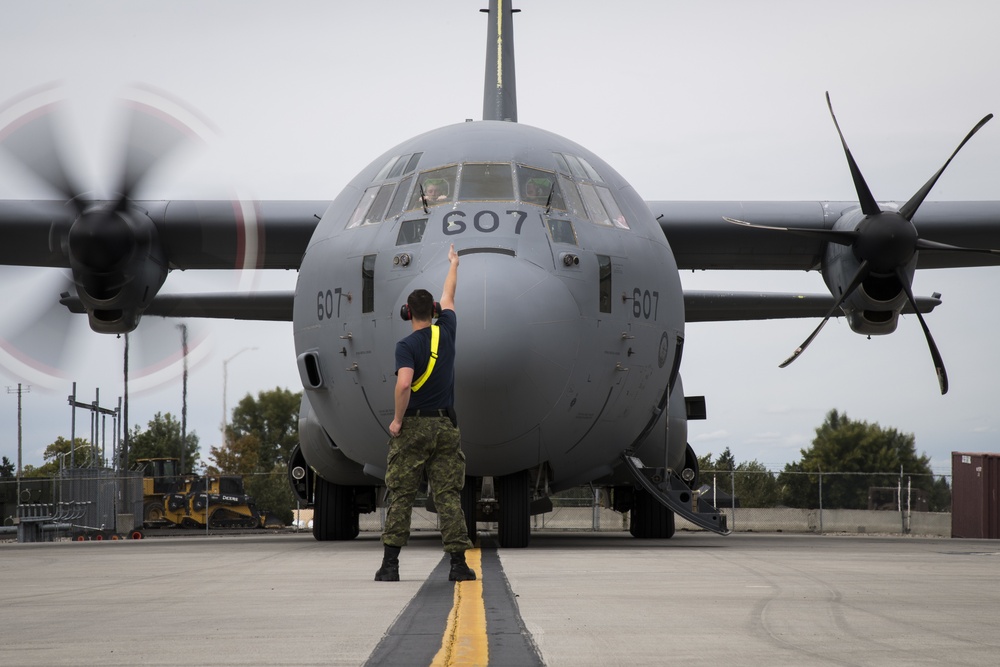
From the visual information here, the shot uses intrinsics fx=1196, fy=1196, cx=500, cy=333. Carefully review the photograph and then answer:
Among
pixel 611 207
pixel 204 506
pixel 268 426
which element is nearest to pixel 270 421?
pixel 268 426

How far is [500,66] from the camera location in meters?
17.0

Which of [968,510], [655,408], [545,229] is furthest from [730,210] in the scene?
[968,510]

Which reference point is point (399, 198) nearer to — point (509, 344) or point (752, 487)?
point (509, 344)

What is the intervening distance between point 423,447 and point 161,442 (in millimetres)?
84024

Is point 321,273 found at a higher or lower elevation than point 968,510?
higher

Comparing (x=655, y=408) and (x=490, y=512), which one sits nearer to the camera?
(x=490, y=512)

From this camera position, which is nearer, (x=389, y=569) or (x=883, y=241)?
(x=389, y=569)

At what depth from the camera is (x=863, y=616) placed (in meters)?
5.38

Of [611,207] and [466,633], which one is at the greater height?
[611,207]

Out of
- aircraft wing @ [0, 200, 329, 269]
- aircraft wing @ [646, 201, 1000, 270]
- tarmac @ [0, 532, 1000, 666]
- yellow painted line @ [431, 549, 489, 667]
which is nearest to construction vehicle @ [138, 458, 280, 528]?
aircraft wing @ [0, 200, 329, 269]

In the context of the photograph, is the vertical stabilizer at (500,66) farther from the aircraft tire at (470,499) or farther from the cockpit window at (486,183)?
the aircraft tire at (470,499)

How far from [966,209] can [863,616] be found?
12078mm

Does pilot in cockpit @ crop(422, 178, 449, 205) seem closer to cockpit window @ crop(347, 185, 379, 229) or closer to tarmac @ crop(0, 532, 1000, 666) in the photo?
cockpit window @ crop(347, 185, 379, 229)

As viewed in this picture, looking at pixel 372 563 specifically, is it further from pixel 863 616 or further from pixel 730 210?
pixel 730 210
